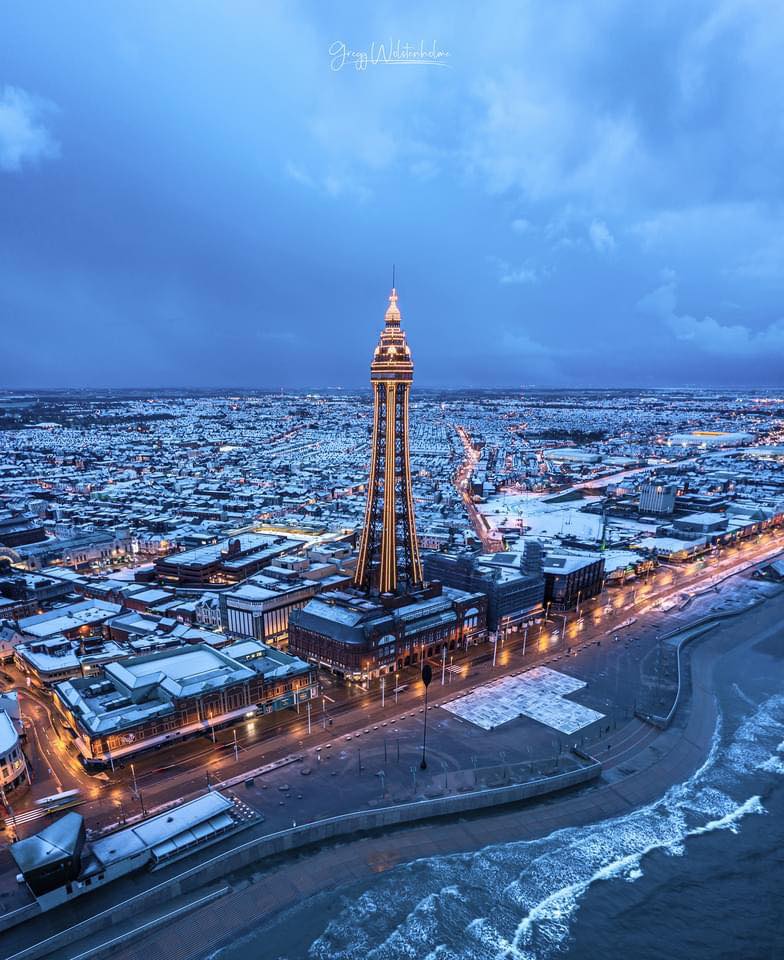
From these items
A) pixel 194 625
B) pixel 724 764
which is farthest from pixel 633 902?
pixel 194 625

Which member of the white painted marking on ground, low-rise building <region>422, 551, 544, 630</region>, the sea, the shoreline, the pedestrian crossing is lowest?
the sea

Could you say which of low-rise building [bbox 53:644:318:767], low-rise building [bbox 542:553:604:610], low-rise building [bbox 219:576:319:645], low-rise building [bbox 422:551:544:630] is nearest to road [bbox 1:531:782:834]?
low-rise building [bbox 53:644:318:767]

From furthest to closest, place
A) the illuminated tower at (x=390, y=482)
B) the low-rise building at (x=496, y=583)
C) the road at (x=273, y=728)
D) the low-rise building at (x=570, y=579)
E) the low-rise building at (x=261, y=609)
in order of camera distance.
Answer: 1. the low-rise building at (x=570, y=579)
2. the low-rise building at (x=496, y=583)
3. the low-rise building at (x=261, y=609)
4. the illuminated tower at (x=390, y=482)
5. the road at (x=273, y=728)

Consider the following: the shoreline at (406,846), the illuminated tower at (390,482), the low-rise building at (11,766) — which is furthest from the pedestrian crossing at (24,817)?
the illuminated tower at (390,482)

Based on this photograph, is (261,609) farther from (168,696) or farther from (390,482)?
(390,482)

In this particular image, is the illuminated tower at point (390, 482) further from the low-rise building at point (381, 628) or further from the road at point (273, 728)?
the road at point (273, 728)

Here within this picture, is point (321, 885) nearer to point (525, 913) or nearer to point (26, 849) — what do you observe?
point (525, 913)

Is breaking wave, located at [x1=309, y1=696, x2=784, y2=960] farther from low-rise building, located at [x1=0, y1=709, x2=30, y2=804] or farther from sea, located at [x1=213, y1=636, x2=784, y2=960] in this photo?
low-rise building, located at [x1=0, y1=709, x2=30, y2=804]
